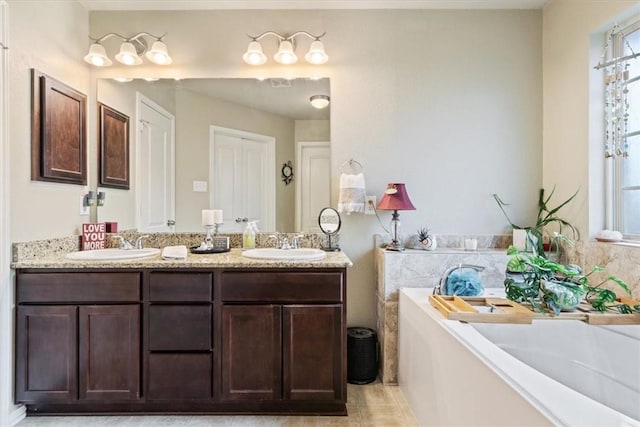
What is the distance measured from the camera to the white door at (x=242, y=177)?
2.60 metres

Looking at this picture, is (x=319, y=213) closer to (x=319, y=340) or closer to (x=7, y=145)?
(x=319, y=340)

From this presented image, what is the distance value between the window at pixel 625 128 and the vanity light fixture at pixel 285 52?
172cm

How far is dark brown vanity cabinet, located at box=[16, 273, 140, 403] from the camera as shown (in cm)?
193

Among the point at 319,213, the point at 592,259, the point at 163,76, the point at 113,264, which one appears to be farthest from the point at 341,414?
the point at 163,76

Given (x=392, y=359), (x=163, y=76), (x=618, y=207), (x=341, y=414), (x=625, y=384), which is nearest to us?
(x=625, y=384)

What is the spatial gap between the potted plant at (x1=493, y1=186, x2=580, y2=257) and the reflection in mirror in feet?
3.80

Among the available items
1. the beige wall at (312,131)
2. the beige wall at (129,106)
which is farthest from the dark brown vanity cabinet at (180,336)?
the beige wall at (312,131)

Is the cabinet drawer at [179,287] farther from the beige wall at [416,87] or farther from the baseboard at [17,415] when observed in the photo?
the beige wall at [416,87]

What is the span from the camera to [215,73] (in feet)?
8.57

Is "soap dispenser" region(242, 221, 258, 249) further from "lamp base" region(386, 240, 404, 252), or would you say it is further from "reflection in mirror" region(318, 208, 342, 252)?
"lamp base" region(386, 240, 404, 252)

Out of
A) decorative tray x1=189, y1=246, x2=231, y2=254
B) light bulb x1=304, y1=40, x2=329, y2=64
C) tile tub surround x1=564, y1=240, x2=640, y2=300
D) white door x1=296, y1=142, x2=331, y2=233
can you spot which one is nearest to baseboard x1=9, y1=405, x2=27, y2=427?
decorative tray x1=189, y1=246, x2=231, y2=254

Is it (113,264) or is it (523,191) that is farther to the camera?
(523,191)

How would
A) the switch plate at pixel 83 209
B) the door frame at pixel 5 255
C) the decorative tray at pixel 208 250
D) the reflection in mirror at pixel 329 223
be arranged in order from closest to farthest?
the door frame at pixel 5 255, the decorative tray at pixel 208 250, the switch plate at pixel 83 209, the reflection in mirror at pixel 329 223

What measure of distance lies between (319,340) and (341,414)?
44cm
